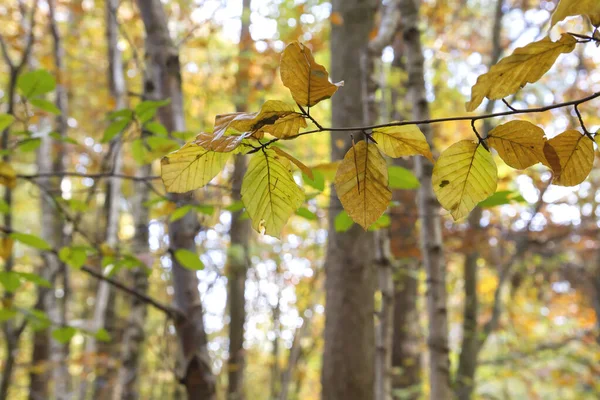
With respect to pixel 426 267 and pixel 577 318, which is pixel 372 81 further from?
pixel 577 318

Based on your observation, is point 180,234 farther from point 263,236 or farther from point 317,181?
point 263,236

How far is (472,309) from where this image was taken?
15.1ft

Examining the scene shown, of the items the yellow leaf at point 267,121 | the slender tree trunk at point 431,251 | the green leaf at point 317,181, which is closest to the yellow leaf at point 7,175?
the green leaf at point 317,181

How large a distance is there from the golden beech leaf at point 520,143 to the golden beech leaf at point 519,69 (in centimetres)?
4

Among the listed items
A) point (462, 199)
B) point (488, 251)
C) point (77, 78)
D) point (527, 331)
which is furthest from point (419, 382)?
point (77, 78)

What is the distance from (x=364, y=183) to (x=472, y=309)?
455cm

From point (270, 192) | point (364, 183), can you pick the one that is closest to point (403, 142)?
point (364, 183)

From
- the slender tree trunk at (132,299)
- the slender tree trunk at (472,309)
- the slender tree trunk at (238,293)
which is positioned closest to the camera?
the slender tree trunk at (132,299)

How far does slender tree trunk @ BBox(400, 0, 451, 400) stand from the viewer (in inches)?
60.3

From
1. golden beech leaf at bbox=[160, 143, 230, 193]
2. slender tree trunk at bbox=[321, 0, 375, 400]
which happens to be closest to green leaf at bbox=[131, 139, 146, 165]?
slender tree trunk at bbox=[321, 0, 375, 400]

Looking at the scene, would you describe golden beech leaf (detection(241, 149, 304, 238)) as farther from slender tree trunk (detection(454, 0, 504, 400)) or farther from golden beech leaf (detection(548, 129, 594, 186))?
slender tree trunk (detection(454, 0, 504, 400))

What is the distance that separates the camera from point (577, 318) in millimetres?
9039

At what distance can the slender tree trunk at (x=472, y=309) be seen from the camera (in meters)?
4.07

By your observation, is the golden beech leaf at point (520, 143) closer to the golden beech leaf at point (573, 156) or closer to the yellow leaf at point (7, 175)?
the golden beech leaf at point (573, 156)
